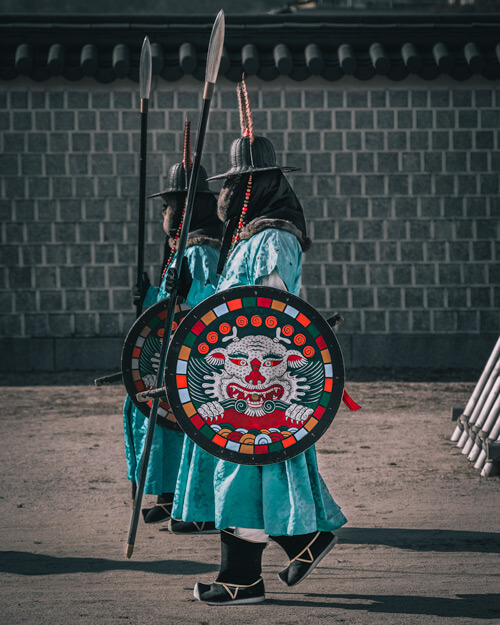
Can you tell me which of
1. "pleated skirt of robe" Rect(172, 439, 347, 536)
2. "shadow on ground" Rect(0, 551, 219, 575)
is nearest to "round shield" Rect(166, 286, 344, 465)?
"pleated skirt of robe" Rect(172, 439, 347, 536)

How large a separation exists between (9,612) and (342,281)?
6.95 meters

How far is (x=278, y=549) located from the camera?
444 cm

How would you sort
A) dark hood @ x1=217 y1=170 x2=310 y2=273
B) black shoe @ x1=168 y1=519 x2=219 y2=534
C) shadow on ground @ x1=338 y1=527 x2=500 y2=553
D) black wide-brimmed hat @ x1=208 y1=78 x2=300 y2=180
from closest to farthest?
1. dark hood @ x1=217 y1=170 x2=310 y2=273
2. black wide-brimmed hat @ x1=208 y1=78 x2=300 y2=180
3. shadow on ground @ x1=338 y1=527 x2=500 y2=553
4. black shoe @ x1=168 y1=519 x2=219 y2=534

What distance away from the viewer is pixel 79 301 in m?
10.2

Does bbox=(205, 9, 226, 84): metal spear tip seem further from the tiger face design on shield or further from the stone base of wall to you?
the stone base of wall

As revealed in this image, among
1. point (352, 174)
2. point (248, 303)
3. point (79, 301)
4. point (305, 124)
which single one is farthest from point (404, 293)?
point (248, 303)

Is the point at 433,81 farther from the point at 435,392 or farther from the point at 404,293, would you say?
the point at 435,392

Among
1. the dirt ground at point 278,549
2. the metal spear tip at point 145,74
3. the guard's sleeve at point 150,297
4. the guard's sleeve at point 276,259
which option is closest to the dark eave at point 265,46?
the dirt ground at point 278,549

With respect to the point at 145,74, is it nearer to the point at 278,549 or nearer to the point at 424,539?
the point at 278,549

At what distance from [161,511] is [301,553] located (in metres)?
1.27

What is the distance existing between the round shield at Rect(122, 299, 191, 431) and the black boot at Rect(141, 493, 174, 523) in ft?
1.61

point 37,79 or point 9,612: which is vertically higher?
point 37,79

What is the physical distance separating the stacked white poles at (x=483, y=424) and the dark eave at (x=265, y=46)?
4.40m

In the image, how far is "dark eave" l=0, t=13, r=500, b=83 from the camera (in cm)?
988
